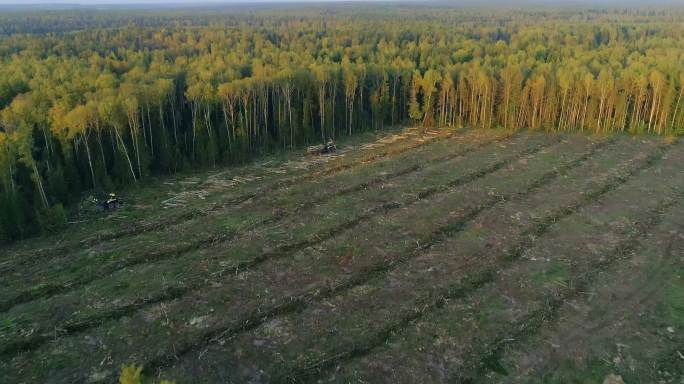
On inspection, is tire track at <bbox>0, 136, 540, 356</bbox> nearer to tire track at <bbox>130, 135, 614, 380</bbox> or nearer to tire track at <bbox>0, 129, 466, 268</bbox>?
tire track at <bbox>130, 135, 614, 380</bbox>

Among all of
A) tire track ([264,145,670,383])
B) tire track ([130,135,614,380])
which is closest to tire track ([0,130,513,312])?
tire track ([130,135,614,380])

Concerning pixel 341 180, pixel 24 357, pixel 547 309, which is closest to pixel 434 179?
pixel 341 180

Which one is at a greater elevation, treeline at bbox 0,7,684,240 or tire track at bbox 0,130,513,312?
treeline at bbox 0,7,684,240

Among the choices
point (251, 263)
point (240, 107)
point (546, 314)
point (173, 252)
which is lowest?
point (546, 314)

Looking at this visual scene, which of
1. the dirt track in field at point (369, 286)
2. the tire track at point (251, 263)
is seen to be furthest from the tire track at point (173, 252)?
the tire track at point (251, 263)

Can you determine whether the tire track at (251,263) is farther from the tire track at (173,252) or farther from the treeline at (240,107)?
the treeline at (240,107)

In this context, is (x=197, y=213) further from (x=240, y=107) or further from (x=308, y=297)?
(x=240, y=107)

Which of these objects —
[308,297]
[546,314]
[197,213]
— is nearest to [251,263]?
[308,297]

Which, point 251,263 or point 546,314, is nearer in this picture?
point 546,314
